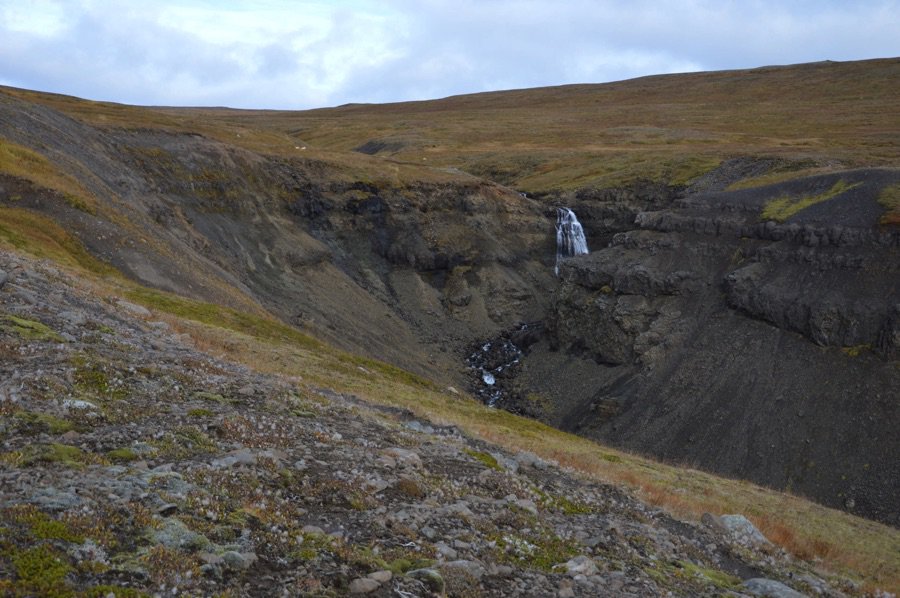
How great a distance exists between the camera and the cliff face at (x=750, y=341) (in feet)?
156

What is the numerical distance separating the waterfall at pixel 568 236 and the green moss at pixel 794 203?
25876mm

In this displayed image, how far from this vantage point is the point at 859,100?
16912cm

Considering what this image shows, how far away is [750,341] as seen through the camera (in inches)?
2248

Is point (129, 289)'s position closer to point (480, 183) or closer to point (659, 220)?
point (659, 220)

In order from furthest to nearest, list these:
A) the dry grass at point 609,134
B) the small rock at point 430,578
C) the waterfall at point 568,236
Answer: the dry grass at point 609,134
the waterfall at point 568,236
the small rock at point 430,578

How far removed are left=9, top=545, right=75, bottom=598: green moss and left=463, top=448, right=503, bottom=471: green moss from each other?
980 cm

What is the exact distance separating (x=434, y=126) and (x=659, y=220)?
363ft

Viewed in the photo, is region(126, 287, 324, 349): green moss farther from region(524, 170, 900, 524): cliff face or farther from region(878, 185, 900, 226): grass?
region(878, 185, 900, 226): grass

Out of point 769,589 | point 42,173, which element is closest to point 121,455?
point 769,589

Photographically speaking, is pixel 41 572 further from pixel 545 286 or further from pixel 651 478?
pixel 545 286

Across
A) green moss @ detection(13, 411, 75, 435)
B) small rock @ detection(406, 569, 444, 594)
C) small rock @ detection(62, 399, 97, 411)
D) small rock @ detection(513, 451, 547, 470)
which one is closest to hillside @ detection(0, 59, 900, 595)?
green moss @ detection(13, 411, 75, 435)

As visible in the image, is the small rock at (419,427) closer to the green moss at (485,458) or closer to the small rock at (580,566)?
the green moss at (485,458)

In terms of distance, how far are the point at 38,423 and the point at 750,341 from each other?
180 feet

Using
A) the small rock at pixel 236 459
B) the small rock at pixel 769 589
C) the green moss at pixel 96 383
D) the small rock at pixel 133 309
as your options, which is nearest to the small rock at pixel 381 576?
the small rock at pixel 236 459
